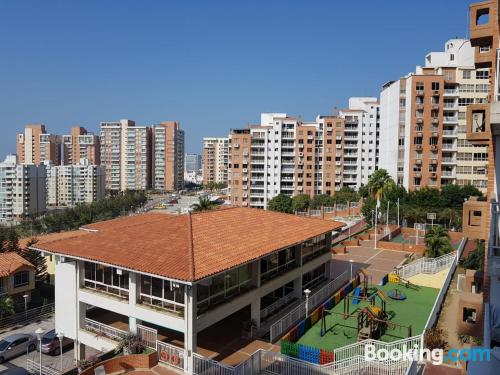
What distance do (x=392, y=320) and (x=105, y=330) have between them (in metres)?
15.3

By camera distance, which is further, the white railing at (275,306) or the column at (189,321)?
the white railing at (275,306)

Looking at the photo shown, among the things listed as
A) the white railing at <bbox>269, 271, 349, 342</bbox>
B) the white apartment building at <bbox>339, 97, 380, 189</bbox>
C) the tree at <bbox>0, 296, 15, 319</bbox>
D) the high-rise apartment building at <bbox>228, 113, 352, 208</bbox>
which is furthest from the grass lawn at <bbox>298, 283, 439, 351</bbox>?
the white apartment building at <bbox>339, 97, 380, 189</bbox>

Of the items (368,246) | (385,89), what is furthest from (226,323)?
(385,89)

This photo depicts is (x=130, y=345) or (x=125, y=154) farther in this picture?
(x=125, y=154)

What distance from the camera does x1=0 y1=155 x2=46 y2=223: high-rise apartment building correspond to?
4609 inches

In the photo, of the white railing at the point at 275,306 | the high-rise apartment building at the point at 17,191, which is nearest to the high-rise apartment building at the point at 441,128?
the white railing at the point at 275,306

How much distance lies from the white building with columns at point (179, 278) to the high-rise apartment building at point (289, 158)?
232ft

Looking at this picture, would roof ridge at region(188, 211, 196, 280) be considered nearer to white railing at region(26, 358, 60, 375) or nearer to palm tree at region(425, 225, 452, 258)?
white railing at region(26, 358, 60, 375)

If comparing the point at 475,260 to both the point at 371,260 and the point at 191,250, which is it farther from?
the point at 191,250

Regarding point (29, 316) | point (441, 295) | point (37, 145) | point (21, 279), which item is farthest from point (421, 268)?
point (37, 145)

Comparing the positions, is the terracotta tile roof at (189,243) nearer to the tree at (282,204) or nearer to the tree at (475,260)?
the tree at (475,260)

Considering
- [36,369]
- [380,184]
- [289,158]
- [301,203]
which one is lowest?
[36,369]

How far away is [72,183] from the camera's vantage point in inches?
5551

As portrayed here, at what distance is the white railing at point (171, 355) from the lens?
17.0 metres
